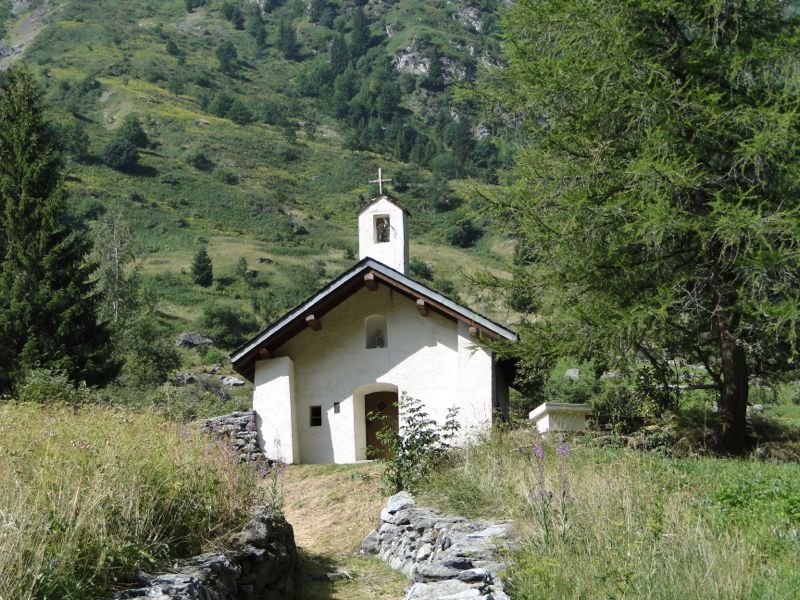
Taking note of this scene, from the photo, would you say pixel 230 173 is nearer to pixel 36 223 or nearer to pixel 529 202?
pixel 36 223

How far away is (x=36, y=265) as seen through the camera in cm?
2834

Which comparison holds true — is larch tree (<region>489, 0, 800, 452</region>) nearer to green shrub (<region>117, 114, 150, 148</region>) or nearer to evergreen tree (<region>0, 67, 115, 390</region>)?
evergreen tree (<region>0, 67, 115, 390</region>)

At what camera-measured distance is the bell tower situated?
74.7ft

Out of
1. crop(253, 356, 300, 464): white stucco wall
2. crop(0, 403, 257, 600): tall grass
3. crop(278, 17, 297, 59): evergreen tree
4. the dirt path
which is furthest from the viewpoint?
crop(278, 17, 297, 59): evergreen tree

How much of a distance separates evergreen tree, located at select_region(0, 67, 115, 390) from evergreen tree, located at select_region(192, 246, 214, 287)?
3890cm

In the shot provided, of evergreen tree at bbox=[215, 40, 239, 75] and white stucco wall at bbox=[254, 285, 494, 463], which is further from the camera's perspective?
evergreen tree at bbox=[215, 40, 239, 75]

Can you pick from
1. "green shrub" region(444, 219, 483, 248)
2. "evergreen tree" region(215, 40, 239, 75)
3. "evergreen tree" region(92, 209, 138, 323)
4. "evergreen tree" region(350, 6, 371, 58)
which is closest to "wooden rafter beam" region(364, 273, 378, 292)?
"evergreen tree" region(92, 209, 138, 323)

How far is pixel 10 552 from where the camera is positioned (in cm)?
611

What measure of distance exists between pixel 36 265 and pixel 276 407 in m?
11.0

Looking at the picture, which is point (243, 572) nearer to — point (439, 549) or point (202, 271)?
point (439, 549)

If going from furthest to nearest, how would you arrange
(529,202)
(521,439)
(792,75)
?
(529,202) < (792,75) < (521,439)

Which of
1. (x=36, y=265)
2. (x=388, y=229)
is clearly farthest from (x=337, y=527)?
(x=36, y=265)

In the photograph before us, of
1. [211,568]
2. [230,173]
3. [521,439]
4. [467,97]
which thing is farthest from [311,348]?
[230,173]

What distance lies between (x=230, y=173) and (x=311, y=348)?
3345 inches
